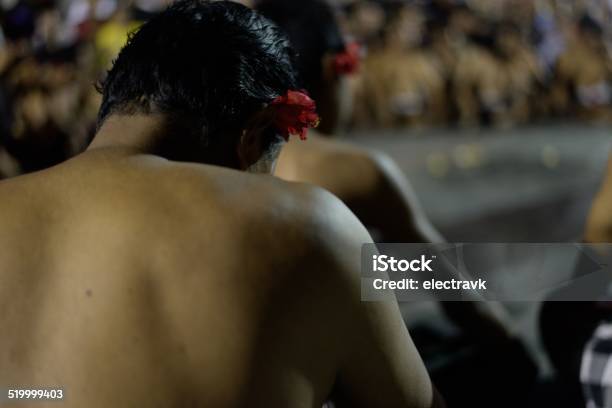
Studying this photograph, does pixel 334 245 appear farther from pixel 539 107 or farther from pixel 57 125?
pixel 539 107

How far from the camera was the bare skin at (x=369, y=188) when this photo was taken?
2076 millimetres

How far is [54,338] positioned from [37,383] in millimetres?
58

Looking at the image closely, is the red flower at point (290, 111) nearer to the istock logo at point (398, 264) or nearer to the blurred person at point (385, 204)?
the istock logo at point (398, 264)

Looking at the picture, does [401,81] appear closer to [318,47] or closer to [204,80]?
[318,47]

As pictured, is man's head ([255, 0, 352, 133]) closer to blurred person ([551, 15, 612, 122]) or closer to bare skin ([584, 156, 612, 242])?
bare skin ([584, 156, 612, 242])

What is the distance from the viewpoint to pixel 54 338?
100cm

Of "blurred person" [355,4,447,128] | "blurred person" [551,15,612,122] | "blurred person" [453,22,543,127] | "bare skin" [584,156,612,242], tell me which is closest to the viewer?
"bare skin" [584,156,612,242]

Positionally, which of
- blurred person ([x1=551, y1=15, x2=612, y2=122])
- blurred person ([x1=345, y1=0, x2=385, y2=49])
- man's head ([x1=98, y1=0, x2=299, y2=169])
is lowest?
blurred person ([x1=551, y1=15, x2=612, y2=122])

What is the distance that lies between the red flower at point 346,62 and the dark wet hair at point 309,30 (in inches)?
0.9

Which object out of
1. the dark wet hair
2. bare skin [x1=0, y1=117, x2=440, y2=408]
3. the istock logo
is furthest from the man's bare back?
the dark wet hair

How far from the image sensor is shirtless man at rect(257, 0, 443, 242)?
81.8 inches

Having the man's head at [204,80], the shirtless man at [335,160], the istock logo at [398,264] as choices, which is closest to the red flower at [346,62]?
the shirtless man at [335,160]

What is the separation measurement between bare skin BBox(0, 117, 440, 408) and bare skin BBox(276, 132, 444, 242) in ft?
3.41

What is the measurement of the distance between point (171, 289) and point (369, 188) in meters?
1.14
